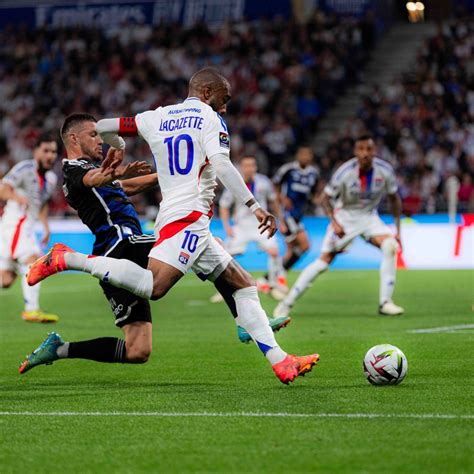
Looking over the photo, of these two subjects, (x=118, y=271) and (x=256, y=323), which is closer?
(x=118, y=271)

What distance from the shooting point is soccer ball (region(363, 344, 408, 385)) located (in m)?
7.90

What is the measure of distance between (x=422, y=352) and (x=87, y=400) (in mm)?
3602

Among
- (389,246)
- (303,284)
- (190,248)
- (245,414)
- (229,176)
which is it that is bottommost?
(303,284)

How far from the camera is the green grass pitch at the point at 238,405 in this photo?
5516 mm

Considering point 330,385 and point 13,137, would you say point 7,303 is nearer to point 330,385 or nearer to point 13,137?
point 330,385

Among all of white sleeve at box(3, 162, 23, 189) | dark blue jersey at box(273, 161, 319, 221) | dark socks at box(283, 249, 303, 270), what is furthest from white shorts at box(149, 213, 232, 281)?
dark blue jersey at box(273, 161, 319, 221)

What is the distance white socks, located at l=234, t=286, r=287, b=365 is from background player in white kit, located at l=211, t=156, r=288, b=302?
9.53 meters

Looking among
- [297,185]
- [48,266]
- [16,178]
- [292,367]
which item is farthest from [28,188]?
[292,367]

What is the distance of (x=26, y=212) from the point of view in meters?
14.8

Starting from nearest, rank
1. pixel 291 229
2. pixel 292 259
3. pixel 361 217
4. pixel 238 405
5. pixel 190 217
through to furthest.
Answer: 1. pixel 238 405
2. pixel 190 217
3. pixel 361 217
4. pixel 292 259
5. pixel 291 229

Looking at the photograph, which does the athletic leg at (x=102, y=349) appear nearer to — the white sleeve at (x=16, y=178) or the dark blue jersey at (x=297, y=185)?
the white sleeve at (x=16, y=178)

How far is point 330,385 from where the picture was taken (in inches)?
317

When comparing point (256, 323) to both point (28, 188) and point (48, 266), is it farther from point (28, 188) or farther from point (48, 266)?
point (28, 188)

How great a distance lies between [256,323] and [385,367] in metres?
0.96
